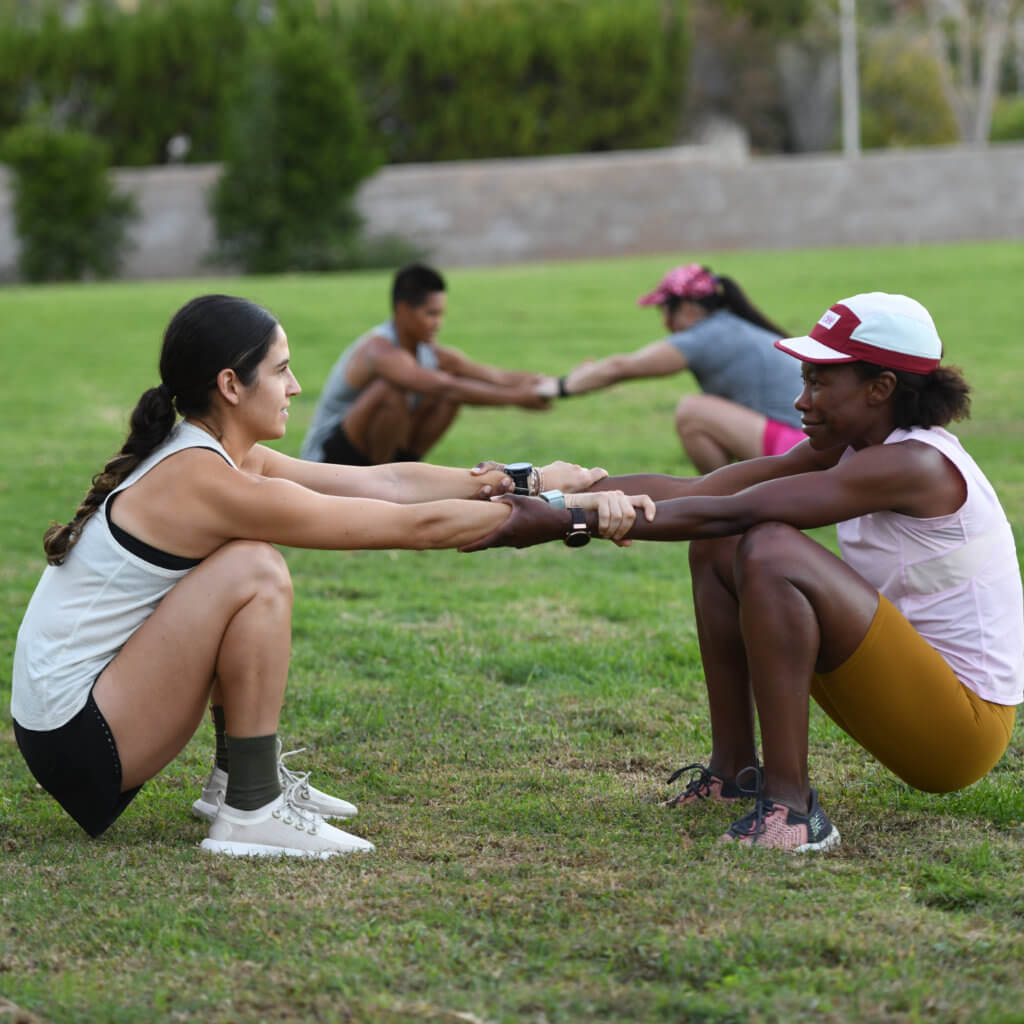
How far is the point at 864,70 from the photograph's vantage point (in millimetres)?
48438

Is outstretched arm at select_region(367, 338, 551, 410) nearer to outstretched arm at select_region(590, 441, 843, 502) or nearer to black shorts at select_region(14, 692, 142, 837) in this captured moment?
outstretched arm at select_region(590, 441, 843, 502)

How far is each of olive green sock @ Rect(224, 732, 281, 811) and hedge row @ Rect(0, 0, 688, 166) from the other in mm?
31476

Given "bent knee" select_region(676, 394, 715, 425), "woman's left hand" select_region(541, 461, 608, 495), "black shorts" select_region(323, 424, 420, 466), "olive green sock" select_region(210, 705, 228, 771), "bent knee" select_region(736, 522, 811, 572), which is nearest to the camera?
"bent knee" select_region(736, 522, 811, 572)

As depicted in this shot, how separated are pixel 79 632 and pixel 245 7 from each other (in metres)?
35.2

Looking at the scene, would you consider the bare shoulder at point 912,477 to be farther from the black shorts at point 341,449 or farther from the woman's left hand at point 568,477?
the black shorts at point 341,449

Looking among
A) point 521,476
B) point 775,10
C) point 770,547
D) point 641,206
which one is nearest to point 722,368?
point 521,476

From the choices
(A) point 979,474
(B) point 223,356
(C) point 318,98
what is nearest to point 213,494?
(B) point 223,356

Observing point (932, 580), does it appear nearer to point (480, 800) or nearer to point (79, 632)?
point (480, 800)

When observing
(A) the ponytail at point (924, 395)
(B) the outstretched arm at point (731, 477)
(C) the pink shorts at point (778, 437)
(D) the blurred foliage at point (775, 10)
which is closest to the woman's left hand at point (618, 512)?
(B) the outstretched arm at point (731, 477)

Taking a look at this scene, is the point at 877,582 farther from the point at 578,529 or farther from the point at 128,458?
the point at 128,458

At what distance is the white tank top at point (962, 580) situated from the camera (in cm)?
385

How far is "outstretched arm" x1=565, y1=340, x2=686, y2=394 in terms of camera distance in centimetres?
852

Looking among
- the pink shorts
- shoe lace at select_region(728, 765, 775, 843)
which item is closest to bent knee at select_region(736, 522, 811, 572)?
shoe lace at select_region(728, 765, 775, 843)

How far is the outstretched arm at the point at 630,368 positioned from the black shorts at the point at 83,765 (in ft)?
17.2
